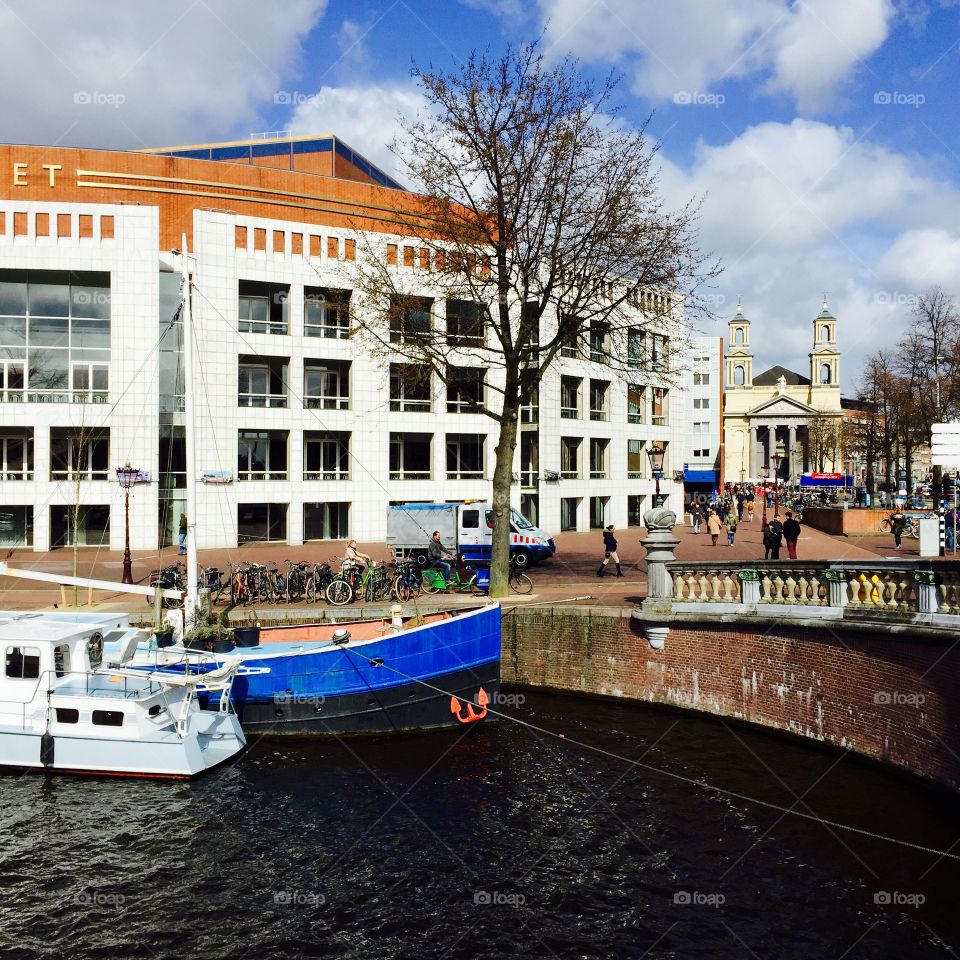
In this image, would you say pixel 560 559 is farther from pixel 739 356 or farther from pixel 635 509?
pixel 739 356

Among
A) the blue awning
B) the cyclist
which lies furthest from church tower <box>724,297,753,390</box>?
the cyclist

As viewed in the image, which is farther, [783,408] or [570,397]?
[783,408]

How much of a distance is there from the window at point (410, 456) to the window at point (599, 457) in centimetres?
1004

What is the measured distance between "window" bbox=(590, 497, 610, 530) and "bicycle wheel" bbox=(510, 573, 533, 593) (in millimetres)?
22790

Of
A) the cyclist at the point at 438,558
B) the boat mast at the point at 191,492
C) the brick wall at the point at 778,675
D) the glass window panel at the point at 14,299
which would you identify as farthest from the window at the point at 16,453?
the brick wall at the point at 778,675

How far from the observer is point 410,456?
4216 centimetres

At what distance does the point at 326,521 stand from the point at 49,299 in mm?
15023

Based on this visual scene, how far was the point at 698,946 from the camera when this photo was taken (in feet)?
33.1

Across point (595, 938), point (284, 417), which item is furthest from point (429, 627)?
point (284, 417)

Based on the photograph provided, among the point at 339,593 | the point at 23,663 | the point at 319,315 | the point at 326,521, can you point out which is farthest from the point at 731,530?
the point at 23,663

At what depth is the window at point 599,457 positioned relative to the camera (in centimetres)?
4762

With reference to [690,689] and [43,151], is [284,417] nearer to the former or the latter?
[43,151]

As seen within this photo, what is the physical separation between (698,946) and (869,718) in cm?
653

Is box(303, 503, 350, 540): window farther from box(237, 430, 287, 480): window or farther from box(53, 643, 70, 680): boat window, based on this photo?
box(53, 643, 70, 680): boat window
